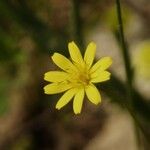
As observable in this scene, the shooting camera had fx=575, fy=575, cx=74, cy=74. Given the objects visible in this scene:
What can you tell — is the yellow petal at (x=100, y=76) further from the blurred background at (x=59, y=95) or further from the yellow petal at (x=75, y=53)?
the blurred background at (x=59, y=95)

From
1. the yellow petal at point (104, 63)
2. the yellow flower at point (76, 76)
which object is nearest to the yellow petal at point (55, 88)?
the yellow flower at point (76, 76)

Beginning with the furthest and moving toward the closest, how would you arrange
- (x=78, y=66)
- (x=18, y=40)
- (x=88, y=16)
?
1. (x=88, y=16)
2. (x=18, y=40)
3. (x=78, y=66)

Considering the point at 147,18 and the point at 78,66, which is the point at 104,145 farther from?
the point at 78,66

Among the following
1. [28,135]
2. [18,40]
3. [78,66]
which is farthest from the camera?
[28,135]

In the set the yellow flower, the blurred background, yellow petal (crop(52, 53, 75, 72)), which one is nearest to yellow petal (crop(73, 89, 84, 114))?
the yellow flower

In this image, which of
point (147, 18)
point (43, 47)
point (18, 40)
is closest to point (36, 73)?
point (18, 40)

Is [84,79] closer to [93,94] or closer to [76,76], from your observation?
[76,76]

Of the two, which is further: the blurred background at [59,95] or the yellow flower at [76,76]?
the blurred background at [59,95]
